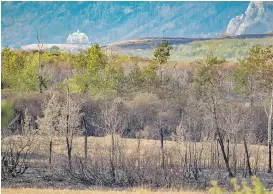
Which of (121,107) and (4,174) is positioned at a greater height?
(121,107)

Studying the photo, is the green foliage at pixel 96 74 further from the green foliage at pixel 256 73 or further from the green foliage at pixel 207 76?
the green foliage at pixel 256 73

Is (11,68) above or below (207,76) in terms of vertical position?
above

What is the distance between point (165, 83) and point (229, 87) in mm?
14116

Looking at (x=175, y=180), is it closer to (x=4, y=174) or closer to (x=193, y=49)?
(x=4, y=174)

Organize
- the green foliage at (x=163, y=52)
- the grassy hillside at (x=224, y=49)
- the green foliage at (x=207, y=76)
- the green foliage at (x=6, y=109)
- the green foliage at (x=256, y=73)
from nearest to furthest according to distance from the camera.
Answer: the green foliage at (x=6, y=109) → the green foliage at (x=256, y=73) → the green foliage at (x=207, y=76) → the green foliage at (x=163, y=52) → the grassy hillside at (x=224, y=49)

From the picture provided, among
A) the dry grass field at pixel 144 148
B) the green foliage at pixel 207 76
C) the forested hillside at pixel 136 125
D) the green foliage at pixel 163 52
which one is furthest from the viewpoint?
the green foliage at pixel 163 52

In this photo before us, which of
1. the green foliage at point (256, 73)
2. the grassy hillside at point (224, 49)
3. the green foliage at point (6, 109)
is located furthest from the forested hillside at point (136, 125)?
the grassy hillside at point (224, 49)

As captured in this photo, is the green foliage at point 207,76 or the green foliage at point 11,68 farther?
the green foliage at point 11,68

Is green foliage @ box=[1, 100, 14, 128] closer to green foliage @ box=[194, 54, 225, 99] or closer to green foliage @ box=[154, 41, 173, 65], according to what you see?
green foliage @ box=[194, 54, 225, 99]

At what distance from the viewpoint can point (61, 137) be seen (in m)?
49.3

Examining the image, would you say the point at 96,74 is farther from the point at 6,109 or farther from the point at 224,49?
the point at 224,49

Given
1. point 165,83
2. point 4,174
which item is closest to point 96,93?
point 165,83

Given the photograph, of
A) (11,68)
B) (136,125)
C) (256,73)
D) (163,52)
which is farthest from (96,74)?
(256,73)

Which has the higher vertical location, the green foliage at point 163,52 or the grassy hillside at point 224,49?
the grassy hillside at point 224,49
